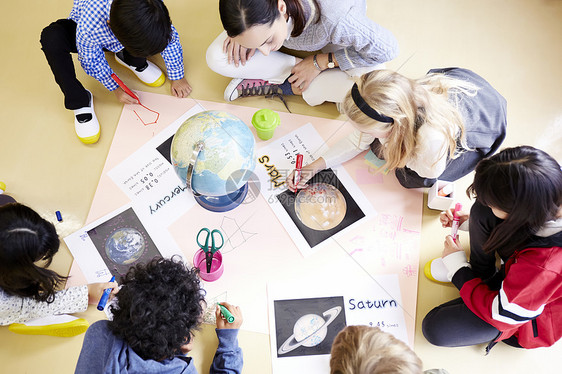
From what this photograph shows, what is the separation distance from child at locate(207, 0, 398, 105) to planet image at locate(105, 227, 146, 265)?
0.57 metres

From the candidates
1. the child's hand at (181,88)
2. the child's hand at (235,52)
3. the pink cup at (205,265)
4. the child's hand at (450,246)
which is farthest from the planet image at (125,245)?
the child's hand at (450,246)

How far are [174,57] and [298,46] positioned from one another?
0.43m

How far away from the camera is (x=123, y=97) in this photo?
146 cm

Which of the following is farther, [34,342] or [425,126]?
[34,342]

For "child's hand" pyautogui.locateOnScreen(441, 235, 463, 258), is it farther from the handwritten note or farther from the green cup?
the handwritten note

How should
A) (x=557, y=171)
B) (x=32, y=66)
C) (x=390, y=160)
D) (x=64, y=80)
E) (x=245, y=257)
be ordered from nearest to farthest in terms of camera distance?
(x=557, y=171), (x=390, y=160), (x=245, y=257), (x=64, y=80), (x=32, y=66)

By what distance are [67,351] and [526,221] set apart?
1270 millimetres

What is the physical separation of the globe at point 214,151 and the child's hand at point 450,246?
64cm

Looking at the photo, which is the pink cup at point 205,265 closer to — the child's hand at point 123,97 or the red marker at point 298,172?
the red marker at point 298,172

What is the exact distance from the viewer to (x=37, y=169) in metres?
1.40

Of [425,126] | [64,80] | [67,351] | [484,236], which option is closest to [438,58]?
[425,126]

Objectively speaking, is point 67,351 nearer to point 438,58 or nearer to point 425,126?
point 425,126

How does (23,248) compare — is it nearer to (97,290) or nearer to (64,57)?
(97,290)

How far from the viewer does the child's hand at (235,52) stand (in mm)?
1384
